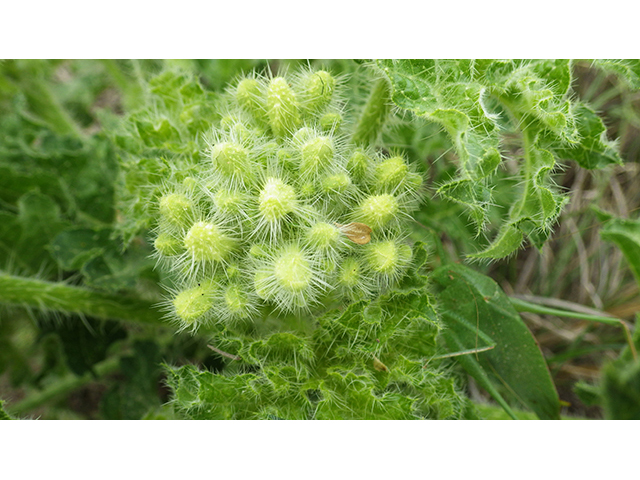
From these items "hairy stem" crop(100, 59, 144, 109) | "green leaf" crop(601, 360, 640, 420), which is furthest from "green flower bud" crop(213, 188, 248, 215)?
"hairy stem" crop(100, 59, 144, 109)

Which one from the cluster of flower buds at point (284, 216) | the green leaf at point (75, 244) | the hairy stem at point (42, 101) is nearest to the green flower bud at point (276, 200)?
the cluster of flower buds at point (284, 216)

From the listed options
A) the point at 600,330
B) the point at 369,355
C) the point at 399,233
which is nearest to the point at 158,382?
the point at 369,355

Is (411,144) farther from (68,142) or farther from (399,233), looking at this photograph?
(68,142)

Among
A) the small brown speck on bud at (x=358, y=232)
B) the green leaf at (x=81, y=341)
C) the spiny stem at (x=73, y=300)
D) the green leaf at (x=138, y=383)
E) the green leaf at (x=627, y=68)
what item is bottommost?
the green leaf at (x=138, y=383)

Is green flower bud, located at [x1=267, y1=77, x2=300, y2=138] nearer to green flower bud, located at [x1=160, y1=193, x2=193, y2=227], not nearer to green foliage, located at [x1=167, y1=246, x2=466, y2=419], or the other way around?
green flower bud, located at [x1=160, y1=193, x2=193, y2=227]

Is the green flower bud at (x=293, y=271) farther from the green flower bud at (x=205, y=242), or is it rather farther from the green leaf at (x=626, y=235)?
the green leaf at (x=626, y=235)

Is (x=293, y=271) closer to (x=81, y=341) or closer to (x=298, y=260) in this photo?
(x=298, y=260)

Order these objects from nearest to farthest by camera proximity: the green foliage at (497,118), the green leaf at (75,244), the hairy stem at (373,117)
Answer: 1. the green foliage at (497,118)
2. the hairy stem at (373,117)
3. the green leaf at (75,244)
